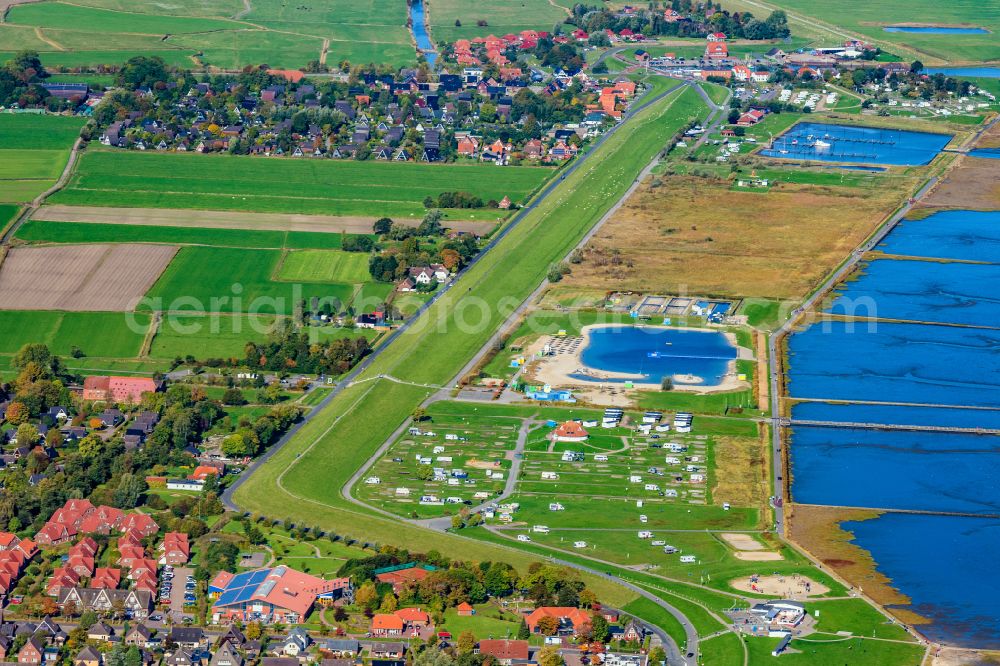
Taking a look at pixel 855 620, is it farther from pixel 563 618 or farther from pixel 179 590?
pixel 179 590

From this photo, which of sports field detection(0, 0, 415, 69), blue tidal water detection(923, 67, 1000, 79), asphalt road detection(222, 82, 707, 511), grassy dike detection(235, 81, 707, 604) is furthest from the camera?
blue tidal water detection(923, 67, 1000, 79)

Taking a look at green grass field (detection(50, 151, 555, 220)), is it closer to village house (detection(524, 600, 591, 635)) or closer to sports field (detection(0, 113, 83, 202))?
sports field (detection(0, 113, 83, 202))

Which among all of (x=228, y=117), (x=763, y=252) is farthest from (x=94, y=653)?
(x=228, y=117)

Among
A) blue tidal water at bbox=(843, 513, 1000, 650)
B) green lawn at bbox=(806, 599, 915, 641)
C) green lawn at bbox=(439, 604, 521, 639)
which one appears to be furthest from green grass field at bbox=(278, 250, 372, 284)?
green lawn at bbox=(806, 599, 915, 641)

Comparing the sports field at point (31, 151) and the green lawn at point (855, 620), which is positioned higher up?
the sports field at point (31, 151)

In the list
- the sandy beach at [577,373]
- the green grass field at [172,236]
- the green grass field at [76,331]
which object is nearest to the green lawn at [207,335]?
the green grass field at [76,331]

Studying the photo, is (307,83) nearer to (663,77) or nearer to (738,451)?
(663,77)

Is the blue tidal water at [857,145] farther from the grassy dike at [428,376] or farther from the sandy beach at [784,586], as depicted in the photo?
the sandy beach at [784,586]
